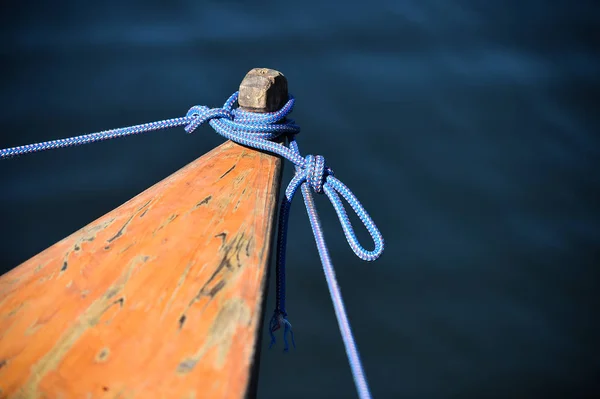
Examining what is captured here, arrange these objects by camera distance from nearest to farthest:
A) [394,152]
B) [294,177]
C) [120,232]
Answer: [120,232] → [294,177] → [394,152]

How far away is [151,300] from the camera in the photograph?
1000 millimetres

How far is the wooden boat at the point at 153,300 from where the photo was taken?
0.88 meters

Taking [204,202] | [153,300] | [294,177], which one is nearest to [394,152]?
[294,177]

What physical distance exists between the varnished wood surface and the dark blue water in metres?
0.72

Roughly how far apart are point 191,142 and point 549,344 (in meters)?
1.31

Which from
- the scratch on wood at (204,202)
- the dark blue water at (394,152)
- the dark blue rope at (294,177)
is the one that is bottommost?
the scratch on wood at (204,202)

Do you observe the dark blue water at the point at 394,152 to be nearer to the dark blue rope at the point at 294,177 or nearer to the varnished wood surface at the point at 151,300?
the dark blue rope at the point at 294,177

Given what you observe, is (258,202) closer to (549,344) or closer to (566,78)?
(549,344)

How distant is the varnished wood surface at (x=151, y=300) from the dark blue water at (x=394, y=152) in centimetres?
72

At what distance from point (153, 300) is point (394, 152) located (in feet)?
4.76

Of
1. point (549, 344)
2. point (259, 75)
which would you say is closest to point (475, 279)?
point (549, 344)

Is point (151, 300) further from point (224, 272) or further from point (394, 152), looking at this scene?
point (394, 152)

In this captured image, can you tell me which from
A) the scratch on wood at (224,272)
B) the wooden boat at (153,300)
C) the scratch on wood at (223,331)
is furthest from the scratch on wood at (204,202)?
the scratch on wood at (223,331)

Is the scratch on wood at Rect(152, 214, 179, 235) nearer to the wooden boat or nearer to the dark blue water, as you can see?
the wooden boat
